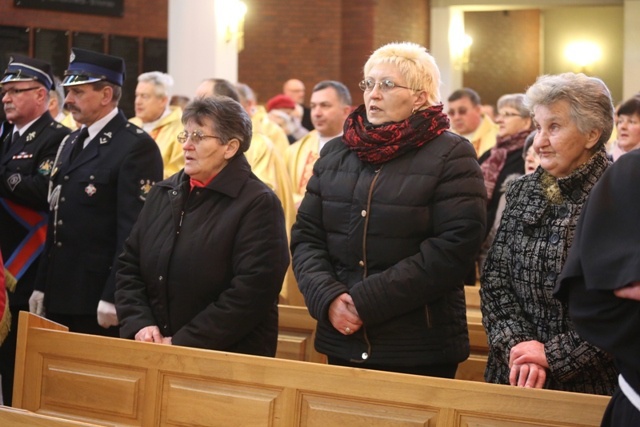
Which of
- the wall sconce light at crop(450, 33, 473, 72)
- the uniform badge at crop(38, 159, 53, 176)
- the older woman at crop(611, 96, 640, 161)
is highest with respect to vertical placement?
the wall sconce light at crop(450, 33, 473, 72)

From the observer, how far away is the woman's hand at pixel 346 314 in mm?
3430

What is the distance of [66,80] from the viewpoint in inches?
190

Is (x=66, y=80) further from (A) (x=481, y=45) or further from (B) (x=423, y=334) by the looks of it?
(A) (x=481, y=45)

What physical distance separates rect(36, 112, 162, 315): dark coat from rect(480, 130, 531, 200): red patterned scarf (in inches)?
113

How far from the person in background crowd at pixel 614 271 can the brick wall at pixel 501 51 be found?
16.7 m

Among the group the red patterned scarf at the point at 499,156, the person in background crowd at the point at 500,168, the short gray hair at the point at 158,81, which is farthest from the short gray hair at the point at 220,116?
the short gray hair at the point at 158,81

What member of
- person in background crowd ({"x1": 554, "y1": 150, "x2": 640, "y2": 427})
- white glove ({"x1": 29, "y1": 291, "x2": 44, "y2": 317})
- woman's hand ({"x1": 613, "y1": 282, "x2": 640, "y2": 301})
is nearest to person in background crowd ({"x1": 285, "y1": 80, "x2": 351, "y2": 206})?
white glove ({"x1": 29, "y1": 291, "x2": 44, "y2": 317})

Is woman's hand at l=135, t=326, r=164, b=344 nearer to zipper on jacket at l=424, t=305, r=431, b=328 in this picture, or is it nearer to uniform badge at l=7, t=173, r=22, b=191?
zipper on jacket at l=424, t=305, r=431, b=328

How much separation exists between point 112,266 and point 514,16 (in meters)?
17.0

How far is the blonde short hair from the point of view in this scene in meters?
3.58

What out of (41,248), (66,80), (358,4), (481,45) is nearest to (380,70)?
(66,80)

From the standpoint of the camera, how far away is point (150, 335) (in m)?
3.80

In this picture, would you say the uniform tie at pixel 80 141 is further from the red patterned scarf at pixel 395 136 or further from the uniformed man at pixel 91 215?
the red patterned scarf at pixel 395 136

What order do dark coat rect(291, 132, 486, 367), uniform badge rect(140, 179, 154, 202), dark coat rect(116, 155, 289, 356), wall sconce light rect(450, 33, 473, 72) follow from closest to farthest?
dark coat rect(291, 132, 486, 367) → dark coat rect(116, 155, 289, 356) → uniform badge rect(140, 179, 154, 202) → wall sconce light rect(450, 33, 473, 72)
